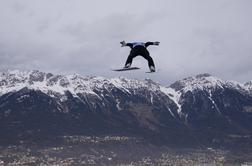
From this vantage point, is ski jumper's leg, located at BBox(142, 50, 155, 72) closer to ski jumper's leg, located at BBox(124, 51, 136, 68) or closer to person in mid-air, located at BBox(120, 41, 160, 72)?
person in mid-air, located at BBox(120, 41, 160, 72)

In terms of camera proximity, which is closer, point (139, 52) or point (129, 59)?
point (139, 52)

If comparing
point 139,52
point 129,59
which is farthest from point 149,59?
point 129,59

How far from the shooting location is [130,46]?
40219mm

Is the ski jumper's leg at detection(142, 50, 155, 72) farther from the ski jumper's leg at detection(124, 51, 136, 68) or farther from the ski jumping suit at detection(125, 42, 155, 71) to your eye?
the ski jumper's leg at detection(124, 51, 136, 68)

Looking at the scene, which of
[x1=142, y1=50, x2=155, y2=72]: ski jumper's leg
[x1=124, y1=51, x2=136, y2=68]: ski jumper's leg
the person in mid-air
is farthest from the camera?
[x1=124, y1=51, x2=136, y2=68]: ski jumper's leg

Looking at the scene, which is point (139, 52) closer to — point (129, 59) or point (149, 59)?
point (149, 59)

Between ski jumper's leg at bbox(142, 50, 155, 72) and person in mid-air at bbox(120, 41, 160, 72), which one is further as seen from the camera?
ski jumper's leg at bbox(142, 50, 155, 72)

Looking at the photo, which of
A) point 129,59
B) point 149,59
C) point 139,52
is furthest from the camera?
point 129,59

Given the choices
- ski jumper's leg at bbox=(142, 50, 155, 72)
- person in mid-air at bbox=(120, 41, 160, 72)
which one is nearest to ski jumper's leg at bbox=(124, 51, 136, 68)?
person in mid-air at bbox=(120, 41, 160, 72)

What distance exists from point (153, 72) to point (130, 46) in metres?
2.58

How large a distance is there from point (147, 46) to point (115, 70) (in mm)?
2921

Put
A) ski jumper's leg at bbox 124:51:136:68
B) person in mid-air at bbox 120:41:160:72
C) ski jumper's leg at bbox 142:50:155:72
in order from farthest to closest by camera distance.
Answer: ski jumper's leg at bbox 124:51:136:68
ski jumper's leg at bbox 142:50:155:72
person in mid-air at bbox 120:41:160:72

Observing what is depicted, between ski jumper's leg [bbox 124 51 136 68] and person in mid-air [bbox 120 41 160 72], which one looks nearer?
person in mid-air [bbox 120 41 160 72]

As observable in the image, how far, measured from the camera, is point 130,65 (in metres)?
41.2
